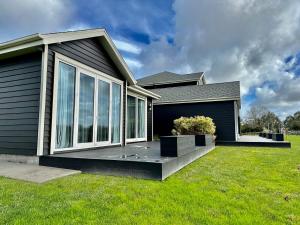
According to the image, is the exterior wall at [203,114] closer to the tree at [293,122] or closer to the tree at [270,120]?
the tree at [270,120]

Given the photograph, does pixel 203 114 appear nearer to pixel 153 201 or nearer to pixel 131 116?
pixel 131 116

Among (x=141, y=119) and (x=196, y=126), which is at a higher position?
(x=141, y=119)

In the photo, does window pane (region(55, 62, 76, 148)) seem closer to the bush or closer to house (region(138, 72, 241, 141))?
the bush

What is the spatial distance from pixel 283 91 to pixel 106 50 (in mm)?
47528

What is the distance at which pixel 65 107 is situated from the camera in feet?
17.8

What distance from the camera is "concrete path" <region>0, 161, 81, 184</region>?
374 centimetres

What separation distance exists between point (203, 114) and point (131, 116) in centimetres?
559

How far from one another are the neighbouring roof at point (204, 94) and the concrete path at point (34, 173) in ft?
33.7

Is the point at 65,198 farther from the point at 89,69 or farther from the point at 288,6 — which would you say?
Answer: the point at 288,6

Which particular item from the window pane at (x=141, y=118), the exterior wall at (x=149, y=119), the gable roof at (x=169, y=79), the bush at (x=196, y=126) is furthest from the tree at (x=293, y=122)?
the window pane at (x=141, y=118)

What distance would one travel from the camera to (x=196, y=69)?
2650 cm

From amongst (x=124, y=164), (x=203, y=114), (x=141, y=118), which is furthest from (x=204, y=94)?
(x=124, y=164)

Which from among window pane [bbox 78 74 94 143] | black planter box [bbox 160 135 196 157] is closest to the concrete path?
window pane [bbox 78 74 94 143]

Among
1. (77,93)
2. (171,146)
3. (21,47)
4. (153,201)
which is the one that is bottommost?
(153,201)
